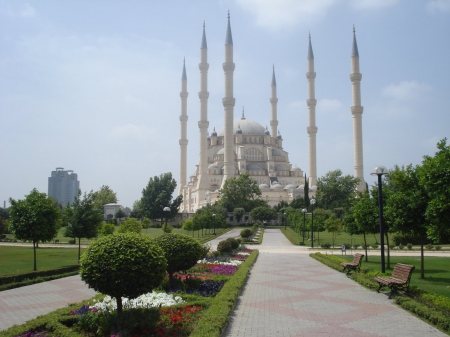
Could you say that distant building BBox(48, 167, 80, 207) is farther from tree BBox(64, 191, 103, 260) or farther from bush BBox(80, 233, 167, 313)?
bush BBox(80, 233, 167, 313)

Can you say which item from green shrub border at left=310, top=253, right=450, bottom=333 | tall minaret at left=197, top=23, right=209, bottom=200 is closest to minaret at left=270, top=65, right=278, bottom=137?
tall minaret at left=197, top=23, right=209, bottom=200

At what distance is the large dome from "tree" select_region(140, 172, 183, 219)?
30.8m

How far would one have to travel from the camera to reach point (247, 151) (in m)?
79.5

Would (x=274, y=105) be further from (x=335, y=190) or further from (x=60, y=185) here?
(x=60, y=185)

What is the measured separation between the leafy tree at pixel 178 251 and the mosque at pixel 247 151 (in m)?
47.4

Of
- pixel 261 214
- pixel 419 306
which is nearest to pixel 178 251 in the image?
pixel 419 306

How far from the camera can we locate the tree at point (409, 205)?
10656 millimetres

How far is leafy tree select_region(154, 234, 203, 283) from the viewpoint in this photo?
377 inches

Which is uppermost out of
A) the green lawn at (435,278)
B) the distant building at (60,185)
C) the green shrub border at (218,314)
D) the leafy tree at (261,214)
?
the distant building at (60,185)

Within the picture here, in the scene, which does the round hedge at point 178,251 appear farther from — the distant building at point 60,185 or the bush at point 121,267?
the distant building at point 60,185

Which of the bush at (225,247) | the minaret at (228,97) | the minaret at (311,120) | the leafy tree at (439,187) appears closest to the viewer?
the leafy tree at (439,187)

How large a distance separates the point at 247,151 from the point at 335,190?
86.8 feet

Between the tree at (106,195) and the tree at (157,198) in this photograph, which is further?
the tree at (106,195)

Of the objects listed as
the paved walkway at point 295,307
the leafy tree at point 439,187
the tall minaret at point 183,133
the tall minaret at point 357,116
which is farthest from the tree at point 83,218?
the tall minaret at point 183,133
